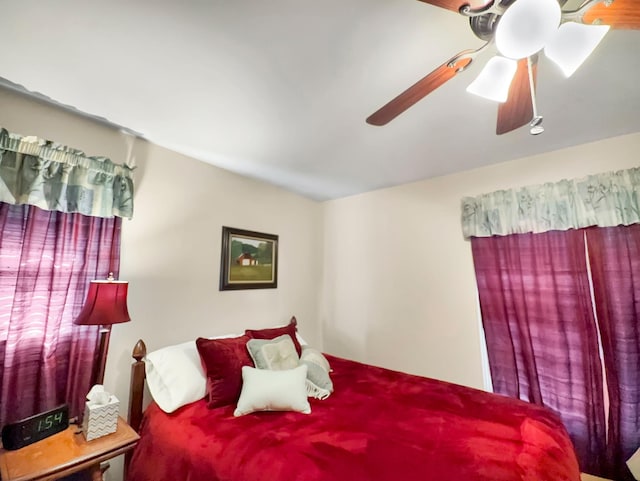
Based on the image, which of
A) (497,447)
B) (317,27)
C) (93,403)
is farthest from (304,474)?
(317,27)

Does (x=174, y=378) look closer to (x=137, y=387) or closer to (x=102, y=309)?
(x=137, y=387)

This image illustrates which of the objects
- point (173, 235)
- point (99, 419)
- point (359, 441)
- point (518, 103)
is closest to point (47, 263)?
point (173, 235)

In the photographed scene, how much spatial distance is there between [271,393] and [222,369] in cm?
35

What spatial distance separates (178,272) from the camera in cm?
215

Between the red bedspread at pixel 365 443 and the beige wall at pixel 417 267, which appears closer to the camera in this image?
the red bedspread at pixel 365 443

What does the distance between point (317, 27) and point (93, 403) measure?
1.98m

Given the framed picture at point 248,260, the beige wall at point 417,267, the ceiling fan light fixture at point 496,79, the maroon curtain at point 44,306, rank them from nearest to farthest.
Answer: the ceiling fan light fixture at point 496,79 → the maroon curtain at point 44,306 → the beige wall at point 417,267 → the framed picture at point 248,260

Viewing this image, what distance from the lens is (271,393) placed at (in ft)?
5.18

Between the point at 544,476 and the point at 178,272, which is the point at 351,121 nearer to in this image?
the point at 178,272

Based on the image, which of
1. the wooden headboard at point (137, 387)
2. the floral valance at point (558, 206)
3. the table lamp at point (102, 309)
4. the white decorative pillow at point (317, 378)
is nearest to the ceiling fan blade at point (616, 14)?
the floral valance at point (558, 206)

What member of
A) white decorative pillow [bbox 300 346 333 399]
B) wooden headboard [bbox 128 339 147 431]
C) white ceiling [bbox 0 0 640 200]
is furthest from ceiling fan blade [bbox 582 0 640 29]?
wooden headboard [bbox 128 339 147 431]

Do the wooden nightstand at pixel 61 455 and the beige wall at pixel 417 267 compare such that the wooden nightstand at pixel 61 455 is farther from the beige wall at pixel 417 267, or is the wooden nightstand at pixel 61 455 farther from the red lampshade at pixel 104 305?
the beige wall at pixel 417 267

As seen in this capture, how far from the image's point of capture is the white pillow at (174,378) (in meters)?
1.63

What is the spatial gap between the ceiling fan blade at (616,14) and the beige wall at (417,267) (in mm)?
1638
